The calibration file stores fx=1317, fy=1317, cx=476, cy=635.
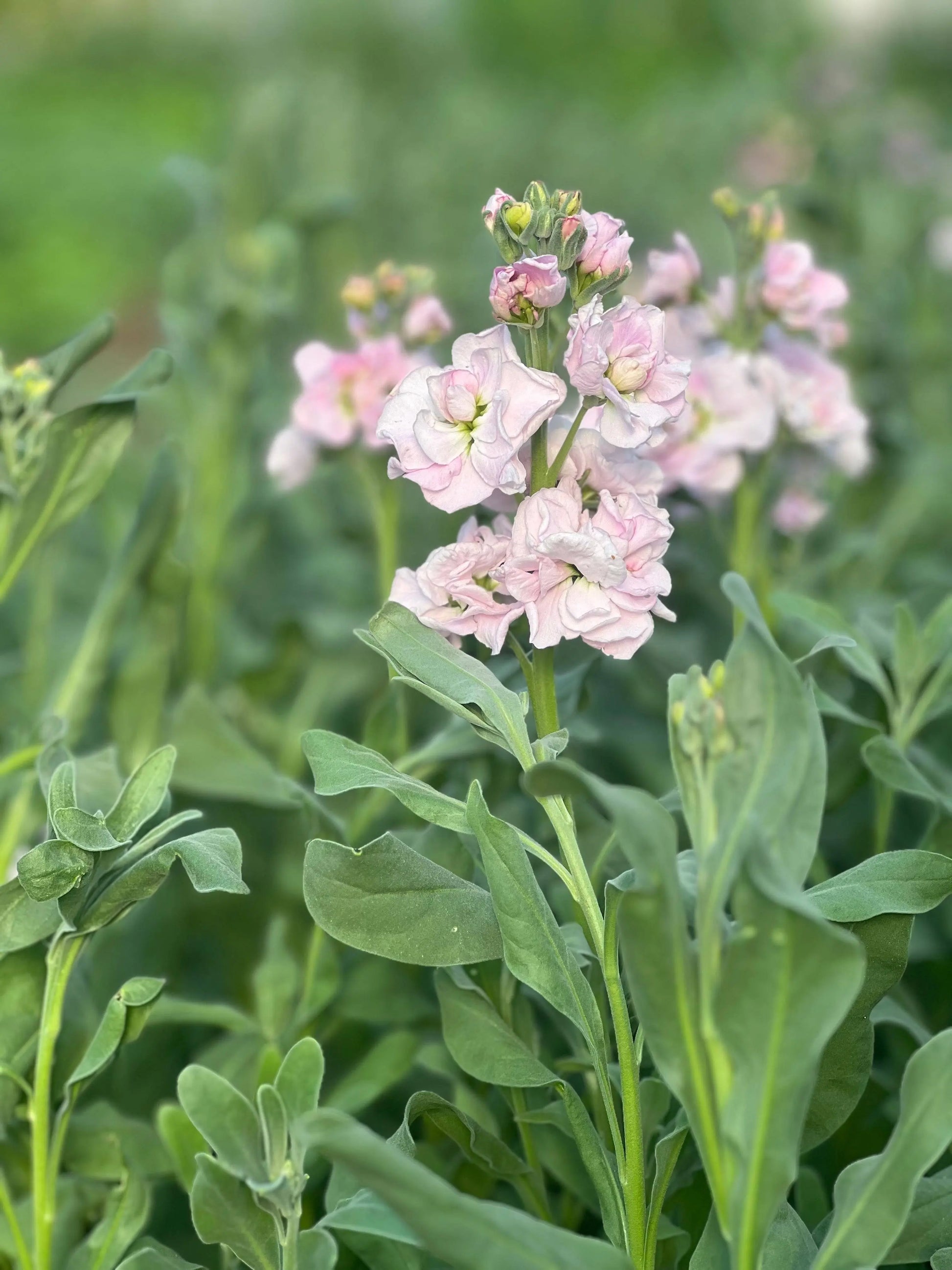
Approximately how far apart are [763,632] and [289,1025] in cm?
52

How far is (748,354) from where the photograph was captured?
119 centimetres

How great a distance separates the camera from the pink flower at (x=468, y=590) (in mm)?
746

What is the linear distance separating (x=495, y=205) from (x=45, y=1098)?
23.0 inches

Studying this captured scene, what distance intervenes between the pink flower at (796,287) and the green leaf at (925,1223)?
75cm

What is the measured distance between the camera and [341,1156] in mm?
539

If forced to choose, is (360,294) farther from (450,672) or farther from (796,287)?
(450,672)

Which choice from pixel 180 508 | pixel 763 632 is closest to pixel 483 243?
pixel 180 508

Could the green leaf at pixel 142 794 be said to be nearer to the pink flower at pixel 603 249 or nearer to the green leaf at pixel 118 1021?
the green leaf at pixel 118 1021

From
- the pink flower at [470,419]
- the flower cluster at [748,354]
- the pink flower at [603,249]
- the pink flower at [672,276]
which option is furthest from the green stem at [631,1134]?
the pink flower at [672,276]

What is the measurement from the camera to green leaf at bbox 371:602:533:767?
719mm

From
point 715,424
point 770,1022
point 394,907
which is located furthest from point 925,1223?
point 715,424

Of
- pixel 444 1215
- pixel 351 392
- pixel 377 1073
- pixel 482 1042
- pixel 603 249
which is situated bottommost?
pixel 377 1073

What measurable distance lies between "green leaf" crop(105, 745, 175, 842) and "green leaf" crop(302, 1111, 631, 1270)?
0.27m

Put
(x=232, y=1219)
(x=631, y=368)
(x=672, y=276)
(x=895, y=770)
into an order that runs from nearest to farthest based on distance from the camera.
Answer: (x=232, y=1219), (x=631, y=368), (x=895, y=770), (x=672, y=276)
